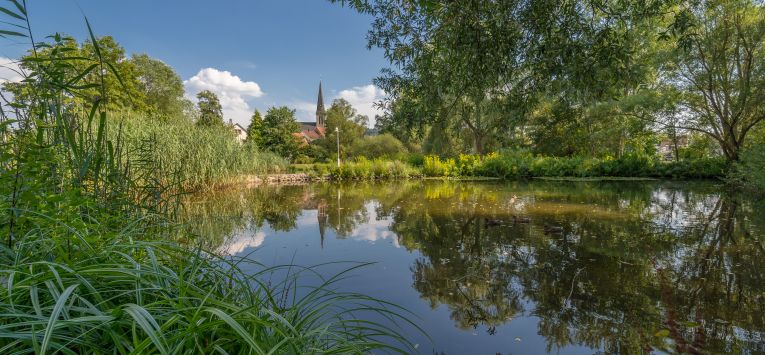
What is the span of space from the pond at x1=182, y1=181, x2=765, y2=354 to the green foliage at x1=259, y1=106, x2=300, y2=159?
2576cm

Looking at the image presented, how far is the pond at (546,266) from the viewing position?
2344 mm

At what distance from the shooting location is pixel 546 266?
3.68 meters

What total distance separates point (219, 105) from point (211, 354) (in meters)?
41.2

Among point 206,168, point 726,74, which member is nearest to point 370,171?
point 206,168

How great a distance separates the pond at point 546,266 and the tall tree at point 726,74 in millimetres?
8756

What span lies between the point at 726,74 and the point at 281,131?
3006cm

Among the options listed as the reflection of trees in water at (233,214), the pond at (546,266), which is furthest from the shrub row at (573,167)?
the reflection of trees in water at (233,214)

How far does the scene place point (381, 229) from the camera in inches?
230

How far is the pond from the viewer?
234 centimetres

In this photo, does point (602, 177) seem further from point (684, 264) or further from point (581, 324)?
point (581, 324)

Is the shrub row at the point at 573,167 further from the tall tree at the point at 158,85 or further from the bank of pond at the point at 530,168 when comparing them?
the tall tree at the point at 158,85

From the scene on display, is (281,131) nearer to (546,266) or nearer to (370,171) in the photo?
(370,171)

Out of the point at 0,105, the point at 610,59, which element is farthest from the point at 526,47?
the point at 0,105

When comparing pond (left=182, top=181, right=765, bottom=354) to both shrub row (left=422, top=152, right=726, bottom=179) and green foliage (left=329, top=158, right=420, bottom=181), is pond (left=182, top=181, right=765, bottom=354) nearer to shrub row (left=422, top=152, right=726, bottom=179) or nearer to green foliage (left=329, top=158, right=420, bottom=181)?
shrub row (left=422, top=152, right=726, bottom=179)
